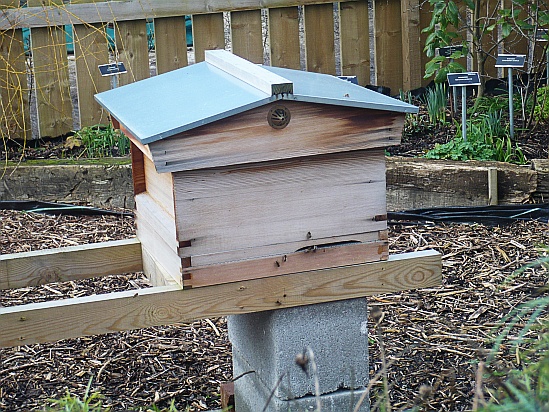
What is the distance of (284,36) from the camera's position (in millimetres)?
6211

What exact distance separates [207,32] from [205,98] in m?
3.89

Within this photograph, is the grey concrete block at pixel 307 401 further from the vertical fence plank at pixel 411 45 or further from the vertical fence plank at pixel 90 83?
the vertical fence plank at pixel 411 45

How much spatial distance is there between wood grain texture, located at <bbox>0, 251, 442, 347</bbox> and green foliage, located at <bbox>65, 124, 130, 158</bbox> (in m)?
3.26

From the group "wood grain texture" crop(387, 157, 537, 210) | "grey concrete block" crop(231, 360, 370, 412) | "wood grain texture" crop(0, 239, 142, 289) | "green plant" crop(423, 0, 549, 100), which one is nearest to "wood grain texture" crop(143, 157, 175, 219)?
"wood grain texture" crop(0, 239, 142, 289)

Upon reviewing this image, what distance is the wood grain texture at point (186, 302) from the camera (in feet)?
7.47

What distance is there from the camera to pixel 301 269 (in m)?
2.42

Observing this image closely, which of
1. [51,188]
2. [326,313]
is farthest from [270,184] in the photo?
[51,188]

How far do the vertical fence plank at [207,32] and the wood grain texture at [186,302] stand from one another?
3.91m

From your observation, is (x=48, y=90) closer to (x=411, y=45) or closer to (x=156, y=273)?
(x=411, y=45)

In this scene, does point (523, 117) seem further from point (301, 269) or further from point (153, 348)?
point (301, 269)

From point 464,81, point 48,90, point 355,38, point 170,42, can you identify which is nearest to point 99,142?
point 48,90

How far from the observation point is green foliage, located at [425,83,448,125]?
570 centimetres

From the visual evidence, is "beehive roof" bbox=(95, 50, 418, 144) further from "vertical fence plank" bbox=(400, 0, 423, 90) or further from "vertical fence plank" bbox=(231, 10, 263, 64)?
"vertical fence plank" bbox=(400, 0, 423, 90)

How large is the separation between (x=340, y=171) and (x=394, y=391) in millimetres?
994
